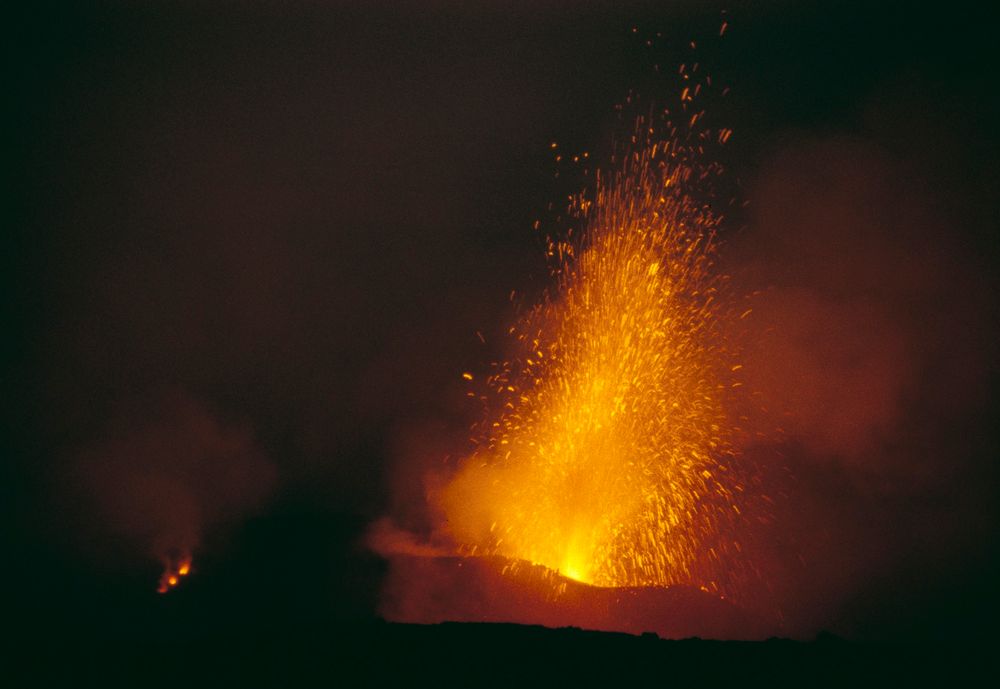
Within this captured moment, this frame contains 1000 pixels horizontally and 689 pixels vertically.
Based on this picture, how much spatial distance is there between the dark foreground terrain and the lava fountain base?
2969mm

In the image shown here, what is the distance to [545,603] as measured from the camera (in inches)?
299

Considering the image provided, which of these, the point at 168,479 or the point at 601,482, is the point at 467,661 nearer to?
the point at 601,482

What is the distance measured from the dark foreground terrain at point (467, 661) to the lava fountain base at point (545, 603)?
9.74 feet

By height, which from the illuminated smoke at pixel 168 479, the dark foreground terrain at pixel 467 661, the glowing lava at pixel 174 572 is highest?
the illuminated smoke at pixel 168 479

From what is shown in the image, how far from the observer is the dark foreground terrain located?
158 inches

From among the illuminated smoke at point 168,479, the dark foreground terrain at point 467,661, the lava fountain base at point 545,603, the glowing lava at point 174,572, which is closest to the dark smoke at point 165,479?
the illuminated smoke at point 168,479

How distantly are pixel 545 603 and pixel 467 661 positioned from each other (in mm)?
3497

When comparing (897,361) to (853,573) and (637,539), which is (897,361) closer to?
(853,573)

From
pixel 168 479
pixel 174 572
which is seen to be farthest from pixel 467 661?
pixel 168 479

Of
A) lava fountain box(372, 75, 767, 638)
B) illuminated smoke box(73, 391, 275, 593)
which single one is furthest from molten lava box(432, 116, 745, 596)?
illuminated smoke box(73, 391, 275, 593)

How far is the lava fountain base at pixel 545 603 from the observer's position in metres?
7.50

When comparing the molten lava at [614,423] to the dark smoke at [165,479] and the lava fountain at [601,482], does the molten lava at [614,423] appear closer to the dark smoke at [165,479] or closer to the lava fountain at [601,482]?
the lava fountain at [601,482]

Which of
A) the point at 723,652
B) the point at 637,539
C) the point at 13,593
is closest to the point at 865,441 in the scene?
the point at 637,539

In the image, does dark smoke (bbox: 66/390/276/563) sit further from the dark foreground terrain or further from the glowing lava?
the dark foreground terrain
